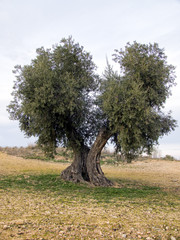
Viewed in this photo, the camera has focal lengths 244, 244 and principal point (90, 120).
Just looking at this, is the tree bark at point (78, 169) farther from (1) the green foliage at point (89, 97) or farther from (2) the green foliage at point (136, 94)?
(2) the green foliage at point (136, 94)

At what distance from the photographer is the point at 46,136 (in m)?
Result: 16.7

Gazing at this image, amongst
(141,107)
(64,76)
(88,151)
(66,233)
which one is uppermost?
(64,76)

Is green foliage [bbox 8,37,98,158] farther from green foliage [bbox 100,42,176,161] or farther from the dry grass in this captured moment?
the dry grass

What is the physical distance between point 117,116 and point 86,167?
576cm

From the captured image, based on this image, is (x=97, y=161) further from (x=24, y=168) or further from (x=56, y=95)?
(x=24, y=168)

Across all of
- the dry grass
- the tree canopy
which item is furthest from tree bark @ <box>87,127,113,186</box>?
the dry grass

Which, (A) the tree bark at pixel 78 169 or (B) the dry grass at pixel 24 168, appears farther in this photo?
(B) the dry grass at pixel 24 168

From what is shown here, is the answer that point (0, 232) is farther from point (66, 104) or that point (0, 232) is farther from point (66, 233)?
point (66, 104)

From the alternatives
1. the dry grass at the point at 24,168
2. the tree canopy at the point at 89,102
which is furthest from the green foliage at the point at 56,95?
the dry grass at the point at 24,168

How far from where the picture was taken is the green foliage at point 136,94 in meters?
14.6

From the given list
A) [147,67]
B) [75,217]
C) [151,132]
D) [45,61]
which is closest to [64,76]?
[45,61]

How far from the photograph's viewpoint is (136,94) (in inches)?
559

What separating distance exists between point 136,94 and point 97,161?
20.9 feet

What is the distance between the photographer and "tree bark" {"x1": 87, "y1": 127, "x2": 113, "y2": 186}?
17.3 metres
